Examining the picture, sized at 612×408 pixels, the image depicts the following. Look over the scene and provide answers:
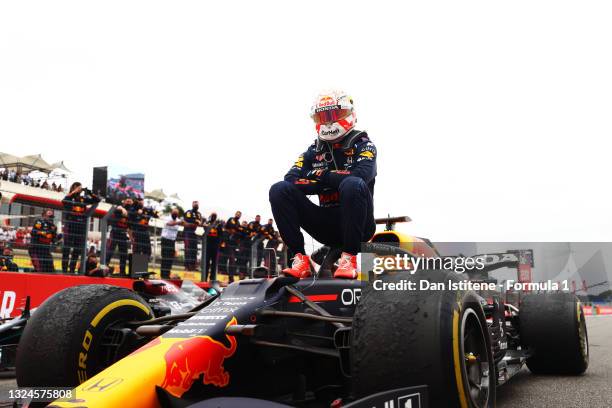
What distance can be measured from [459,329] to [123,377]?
64.5 inches

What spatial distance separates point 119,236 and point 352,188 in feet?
27.0

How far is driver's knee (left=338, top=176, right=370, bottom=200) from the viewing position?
3.92 metres

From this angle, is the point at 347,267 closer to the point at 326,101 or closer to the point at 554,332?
the point at 326,101

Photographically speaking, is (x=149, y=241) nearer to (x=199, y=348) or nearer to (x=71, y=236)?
(x=71, y=236)

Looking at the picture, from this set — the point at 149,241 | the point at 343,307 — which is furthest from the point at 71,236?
the point at 343,307

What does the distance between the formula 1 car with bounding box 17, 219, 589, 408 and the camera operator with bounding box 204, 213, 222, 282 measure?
9.11 m

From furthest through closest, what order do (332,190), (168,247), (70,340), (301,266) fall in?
(168,247) → (332,190) → (301,266) → (70,340)

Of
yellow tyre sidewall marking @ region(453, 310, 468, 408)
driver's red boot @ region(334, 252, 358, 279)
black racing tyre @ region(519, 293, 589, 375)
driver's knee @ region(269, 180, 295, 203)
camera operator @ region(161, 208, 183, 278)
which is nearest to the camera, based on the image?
yellow tyre sidewall marking @ region(453, 310, 468, 408)

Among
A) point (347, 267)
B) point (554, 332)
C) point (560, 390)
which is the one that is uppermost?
point (347, 267)

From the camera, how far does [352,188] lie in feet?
12.9

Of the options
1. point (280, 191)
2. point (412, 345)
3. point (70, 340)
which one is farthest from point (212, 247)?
point (412, 345)

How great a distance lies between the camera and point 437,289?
10.0 ft

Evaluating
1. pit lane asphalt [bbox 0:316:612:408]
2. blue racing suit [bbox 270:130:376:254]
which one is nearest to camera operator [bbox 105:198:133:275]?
pit lane asphalt [bbox 0:316:612:408]

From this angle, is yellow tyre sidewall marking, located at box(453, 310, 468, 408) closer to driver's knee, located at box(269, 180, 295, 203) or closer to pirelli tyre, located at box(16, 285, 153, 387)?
driver's knee, located at box(269, 180, 295, 203)
